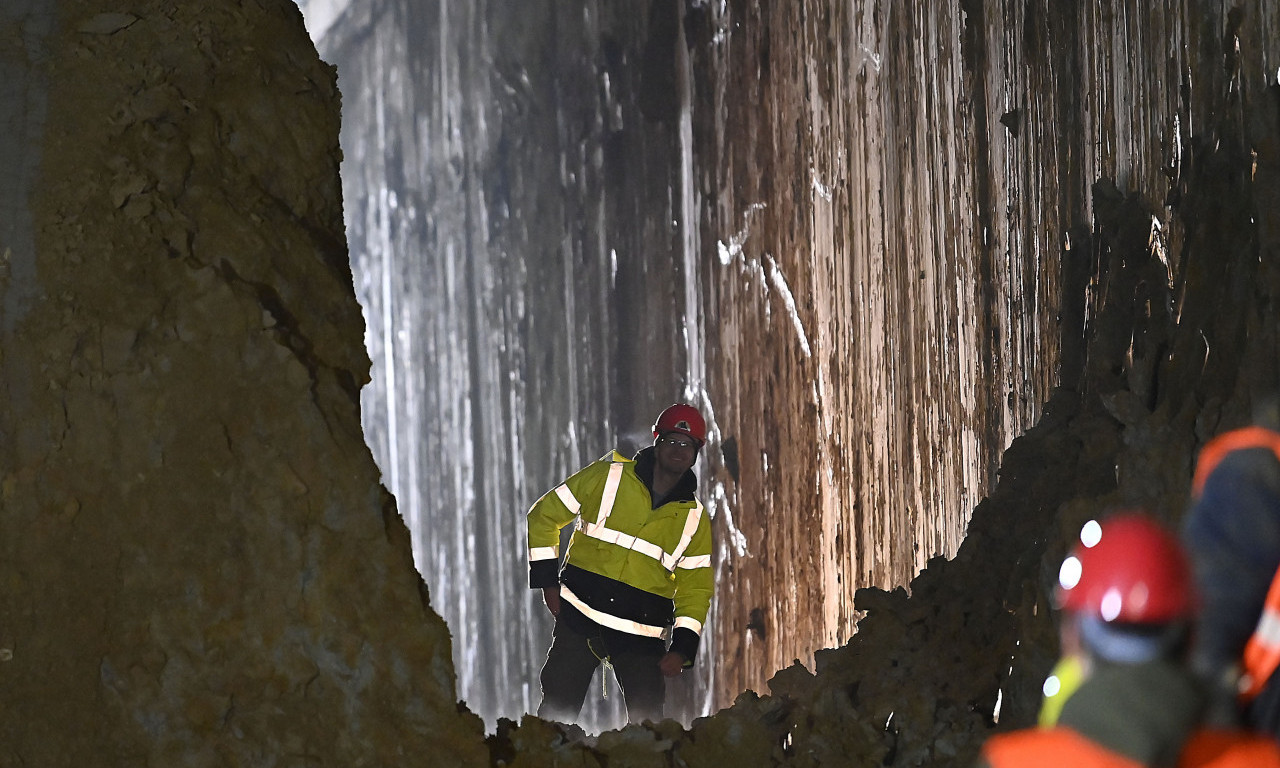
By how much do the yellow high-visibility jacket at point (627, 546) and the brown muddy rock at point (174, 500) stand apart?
1.99 metres

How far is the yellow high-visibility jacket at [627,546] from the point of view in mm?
4730

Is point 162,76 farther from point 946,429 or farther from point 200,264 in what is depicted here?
point 946,429

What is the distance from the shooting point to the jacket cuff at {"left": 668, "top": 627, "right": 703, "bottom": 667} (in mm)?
4609

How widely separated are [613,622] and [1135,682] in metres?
3.66

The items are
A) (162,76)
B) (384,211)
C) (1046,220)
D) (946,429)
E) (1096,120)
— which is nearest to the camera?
(162,76)

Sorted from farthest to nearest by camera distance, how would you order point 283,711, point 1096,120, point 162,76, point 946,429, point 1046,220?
1. point 946,429
2. point 1046,220
3. point 1096,120
4. point 162,76
5. point 283,711

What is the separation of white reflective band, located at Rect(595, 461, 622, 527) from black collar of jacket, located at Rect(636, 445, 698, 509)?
10cm

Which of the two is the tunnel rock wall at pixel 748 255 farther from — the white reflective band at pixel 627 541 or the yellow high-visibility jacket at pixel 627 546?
the white reflective band at pixel 627 541

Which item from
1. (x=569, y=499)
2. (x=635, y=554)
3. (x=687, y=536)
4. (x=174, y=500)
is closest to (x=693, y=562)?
(x=687, y=536)

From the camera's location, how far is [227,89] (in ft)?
9.68

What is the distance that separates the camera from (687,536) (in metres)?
4.76

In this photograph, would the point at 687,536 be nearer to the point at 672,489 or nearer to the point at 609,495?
the point at 672,489

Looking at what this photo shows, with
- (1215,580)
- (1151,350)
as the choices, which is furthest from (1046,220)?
(1215,580)

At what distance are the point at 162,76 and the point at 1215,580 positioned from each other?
8.79ft
